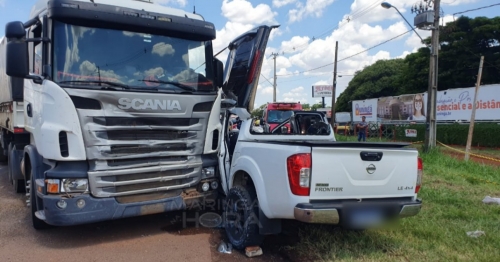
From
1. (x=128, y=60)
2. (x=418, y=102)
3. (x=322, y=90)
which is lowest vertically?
(x=128, y=60)

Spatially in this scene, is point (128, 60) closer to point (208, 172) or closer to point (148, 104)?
point (148, 104)

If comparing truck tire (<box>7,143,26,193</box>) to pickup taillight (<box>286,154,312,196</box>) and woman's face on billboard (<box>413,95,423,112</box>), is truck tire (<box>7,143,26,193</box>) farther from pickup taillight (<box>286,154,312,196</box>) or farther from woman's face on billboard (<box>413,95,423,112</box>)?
woman's face on billboard (<box>413,95,423,112</box>)

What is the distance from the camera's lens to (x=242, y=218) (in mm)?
4590

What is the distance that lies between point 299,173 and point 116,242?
274 centimetres

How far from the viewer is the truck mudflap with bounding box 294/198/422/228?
373 cm

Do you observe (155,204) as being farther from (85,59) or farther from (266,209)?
(85,59)

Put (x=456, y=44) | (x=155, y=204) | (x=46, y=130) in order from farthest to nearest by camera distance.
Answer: (x=456, y=44) → (x=155, y=204) → (x=46, y=130)

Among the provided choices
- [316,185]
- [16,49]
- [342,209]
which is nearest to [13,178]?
[16,49]

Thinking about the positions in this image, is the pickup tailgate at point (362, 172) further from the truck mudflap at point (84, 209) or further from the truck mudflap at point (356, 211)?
the truck mudflap at point (84, 209)

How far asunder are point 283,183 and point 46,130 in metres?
2.85

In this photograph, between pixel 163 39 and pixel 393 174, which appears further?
pixel 163 39

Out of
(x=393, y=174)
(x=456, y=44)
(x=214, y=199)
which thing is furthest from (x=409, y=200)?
(x=456, y=44)

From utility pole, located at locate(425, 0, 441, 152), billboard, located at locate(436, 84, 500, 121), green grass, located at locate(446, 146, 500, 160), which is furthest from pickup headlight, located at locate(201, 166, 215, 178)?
billboard, located at locate(436, 84, 500, 121)

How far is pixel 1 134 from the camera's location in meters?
8.69
